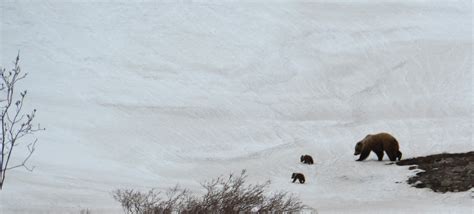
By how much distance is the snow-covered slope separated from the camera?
20375mm

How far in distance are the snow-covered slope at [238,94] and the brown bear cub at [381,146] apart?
472 millimetres

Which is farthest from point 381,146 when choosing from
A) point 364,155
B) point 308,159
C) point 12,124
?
point 12,124

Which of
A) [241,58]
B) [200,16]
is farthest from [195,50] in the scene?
[200,16]

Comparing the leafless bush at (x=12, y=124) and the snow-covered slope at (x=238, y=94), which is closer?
the leafless bush at (x=12, y=124)

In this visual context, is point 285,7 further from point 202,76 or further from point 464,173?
point 464,173

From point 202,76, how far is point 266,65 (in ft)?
14.9

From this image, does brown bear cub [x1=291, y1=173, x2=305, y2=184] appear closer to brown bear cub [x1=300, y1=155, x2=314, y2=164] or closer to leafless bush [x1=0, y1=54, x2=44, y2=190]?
brown bear cub [x1=300, y1=155, x2=314, y2=164]

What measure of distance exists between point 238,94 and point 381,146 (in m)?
15.3

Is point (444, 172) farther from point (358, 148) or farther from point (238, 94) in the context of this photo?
point (238, 94)

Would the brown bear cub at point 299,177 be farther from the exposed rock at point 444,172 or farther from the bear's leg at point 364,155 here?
the bear's leg at point 364,155

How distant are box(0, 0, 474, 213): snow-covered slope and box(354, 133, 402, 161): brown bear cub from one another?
18.6 inches

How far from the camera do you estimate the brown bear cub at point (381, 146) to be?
23500 millimetres

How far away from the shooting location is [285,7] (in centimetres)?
5403

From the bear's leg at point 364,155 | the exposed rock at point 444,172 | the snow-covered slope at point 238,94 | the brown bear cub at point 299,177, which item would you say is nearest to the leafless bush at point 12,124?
the snow-covered slope at point 238,94
